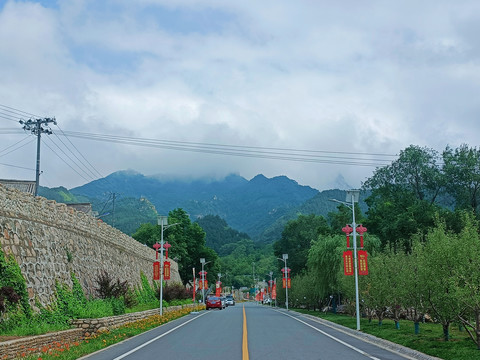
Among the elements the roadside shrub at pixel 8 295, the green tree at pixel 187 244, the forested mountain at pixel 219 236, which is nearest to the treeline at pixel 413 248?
the roadside shrub at pixel 8 295

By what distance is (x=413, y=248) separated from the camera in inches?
766

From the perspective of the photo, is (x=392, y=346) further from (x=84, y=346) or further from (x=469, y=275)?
(x=84, y=346)

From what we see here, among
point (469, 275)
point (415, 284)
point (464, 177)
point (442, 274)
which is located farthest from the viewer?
point (464, 177)

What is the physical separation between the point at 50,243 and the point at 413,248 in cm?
1482

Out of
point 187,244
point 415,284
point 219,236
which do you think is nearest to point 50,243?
point 415,284

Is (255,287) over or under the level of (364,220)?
under

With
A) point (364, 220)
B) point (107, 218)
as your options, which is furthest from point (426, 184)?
point (107, 218)

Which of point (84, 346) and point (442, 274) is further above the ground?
point (442, 274)

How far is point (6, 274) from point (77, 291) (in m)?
6.93

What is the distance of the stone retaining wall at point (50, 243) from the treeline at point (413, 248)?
13.5 m

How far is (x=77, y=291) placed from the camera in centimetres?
2230

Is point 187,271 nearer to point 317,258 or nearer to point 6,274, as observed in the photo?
point 317,258

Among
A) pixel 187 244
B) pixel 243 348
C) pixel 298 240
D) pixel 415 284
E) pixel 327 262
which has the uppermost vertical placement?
pixel 298 240

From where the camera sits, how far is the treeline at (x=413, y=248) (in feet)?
48.4
